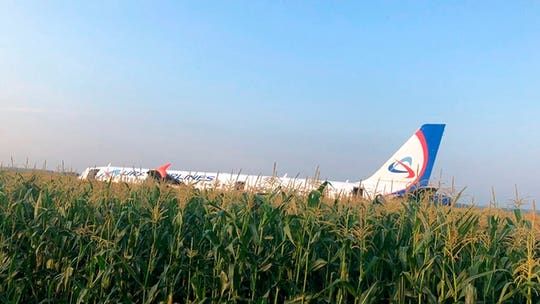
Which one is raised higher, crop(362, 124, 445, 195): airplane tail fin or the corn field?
crop(362, 124, 445, 195): airplane tail fin

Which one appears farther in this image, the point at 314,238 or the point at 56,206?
the point at 56,206

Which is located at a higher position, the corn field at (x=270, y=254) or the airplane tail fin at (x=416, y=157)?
the airplane tail fin at (x=416, y=157)

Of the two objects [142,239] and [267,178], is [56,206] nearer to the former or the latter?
[142,239]

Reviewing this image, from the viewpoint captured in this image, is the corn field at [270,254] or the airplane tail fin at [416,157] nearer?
the corn field at [270,254]

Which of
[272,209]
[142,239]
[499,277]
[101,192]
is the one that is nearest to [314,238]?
[272,209]

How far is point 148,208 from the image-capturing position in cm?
539

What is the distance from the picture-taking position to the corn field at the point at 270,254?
12.8 ft

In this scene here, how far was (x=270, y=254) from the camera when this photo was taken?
14.1 feet

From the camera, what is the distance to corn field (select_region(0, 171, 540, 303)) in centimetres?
390

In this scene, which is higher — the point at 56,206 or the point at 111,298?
the point at 56,206

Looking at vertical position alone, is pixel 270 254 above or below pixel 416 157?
below

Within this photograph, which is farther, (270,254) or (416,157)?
(416,157)

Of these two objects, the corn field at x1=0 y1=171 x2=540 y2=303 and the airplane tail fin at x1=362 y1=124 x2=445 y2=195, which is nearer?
the corn field at x1=0 y1=171 x2=540 y2=303

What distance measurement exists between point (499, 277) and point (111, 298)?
3553mm
